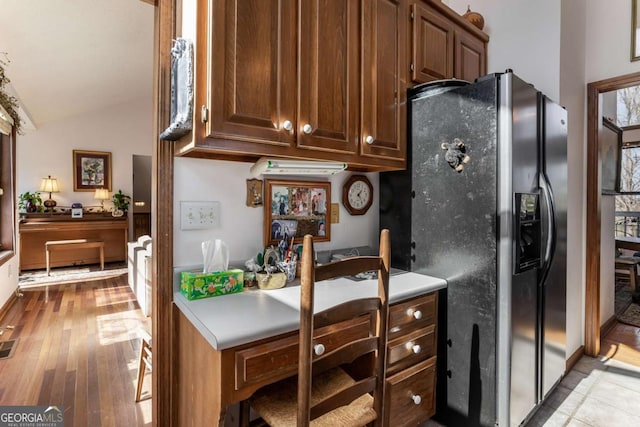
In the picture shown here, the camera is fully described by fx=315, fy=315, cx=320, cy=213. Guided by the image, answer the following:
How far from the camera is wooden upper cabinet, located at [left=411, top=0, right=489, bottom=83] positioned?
72.3 inches

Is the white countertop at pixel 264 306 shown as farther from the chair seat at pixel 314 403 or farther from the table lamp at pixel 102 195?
the table lamp at pixel 102 195

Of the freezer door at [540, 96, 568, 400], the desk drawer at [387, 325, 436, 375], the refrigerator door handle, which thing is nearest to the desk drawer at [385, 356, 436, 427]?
the desk drawer at [387, 325, 436, 375]

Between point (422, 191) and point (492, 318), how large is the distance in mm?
720

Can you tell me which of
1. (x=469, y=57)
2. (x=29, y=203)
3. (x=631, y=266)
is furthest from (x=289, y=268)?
(x=29, y=203)

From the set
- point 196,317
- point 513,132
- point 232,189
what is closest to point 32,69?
point 232,189

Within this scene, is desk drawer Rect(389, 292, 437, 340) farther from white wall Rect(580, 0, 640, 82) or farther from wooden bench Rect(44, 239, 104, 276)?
wooden bench Rect(44, 239, 104, 276)

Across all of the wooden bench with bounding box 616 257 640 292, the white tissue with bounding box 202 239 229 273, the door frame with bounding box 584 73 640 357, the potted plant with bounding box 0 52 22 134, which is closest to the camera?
the white tissue with bounding box 202 239 229 273

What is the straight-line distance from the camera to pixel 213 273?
53.4 inches

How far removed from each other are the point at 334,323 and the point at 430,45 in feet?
5.78

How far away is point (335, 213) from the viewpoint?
6.43 ft

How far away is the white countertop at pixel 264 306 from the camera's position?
99 cm

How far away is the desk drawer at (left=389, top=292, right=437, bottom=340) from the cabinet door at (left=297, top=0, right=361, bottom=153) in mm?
783

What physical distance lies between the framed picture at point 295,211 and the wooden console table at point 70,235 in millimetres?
5409

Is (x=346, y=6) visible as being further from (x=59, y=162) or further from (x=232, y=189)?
(x=59, y=162)
